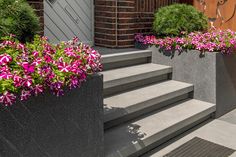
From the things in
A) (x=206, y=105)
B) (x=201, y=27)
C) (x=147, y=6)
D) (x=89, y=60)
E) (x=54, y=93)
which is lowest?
(x=206, y=105)

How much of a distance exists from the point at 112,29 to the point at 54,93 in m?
3.68

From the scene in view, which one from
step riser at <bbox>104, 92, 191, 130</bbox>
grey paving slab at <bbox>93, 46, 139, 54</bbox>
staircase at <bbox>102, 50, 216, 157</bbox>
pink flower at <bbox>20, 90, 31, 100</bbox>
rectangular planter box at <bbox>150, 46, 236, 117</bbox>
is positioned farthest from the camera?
grey paving slab at <bbox>93, 46, 139, 54</bbox>

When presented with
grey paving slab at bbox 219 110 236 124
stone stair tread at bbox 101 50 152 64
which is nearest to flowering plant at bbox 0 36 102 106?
stone stair tread at bbox 101 50 152 64

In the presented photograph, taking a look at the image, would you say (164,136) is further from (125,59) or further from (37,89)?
(37,89)

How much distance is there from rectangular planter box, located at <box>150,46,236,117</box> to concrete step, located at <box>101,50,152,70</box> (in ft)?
1.16

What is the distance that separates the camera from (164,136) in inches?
165

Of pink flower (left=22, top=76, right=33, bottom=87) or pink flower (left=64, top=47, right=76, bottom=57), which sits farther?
pink flower (left=64, top=47, right=76, bottom=57)

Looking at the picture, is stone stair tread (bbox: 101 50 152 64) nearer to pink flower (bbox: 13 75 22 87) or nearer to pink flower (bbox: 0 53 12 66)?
A: pink flower (bbox: 0 53 12 66)

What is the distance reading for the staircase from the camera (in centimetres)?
391

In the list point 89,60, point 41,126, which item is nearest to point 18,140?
point 41,126

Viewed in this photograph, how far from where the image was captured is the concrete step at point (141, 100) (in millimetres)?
4105

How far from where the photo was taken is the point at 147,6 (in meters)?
6.56

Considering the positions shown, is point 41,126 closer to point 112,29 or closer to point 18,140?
point 18,140

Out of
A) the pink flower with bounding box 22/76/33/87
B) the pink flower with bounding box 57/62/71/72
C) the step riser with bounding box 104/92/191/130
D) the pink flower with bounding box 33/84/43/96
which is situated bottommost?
the step riser with bounding box 104/92/191/130
